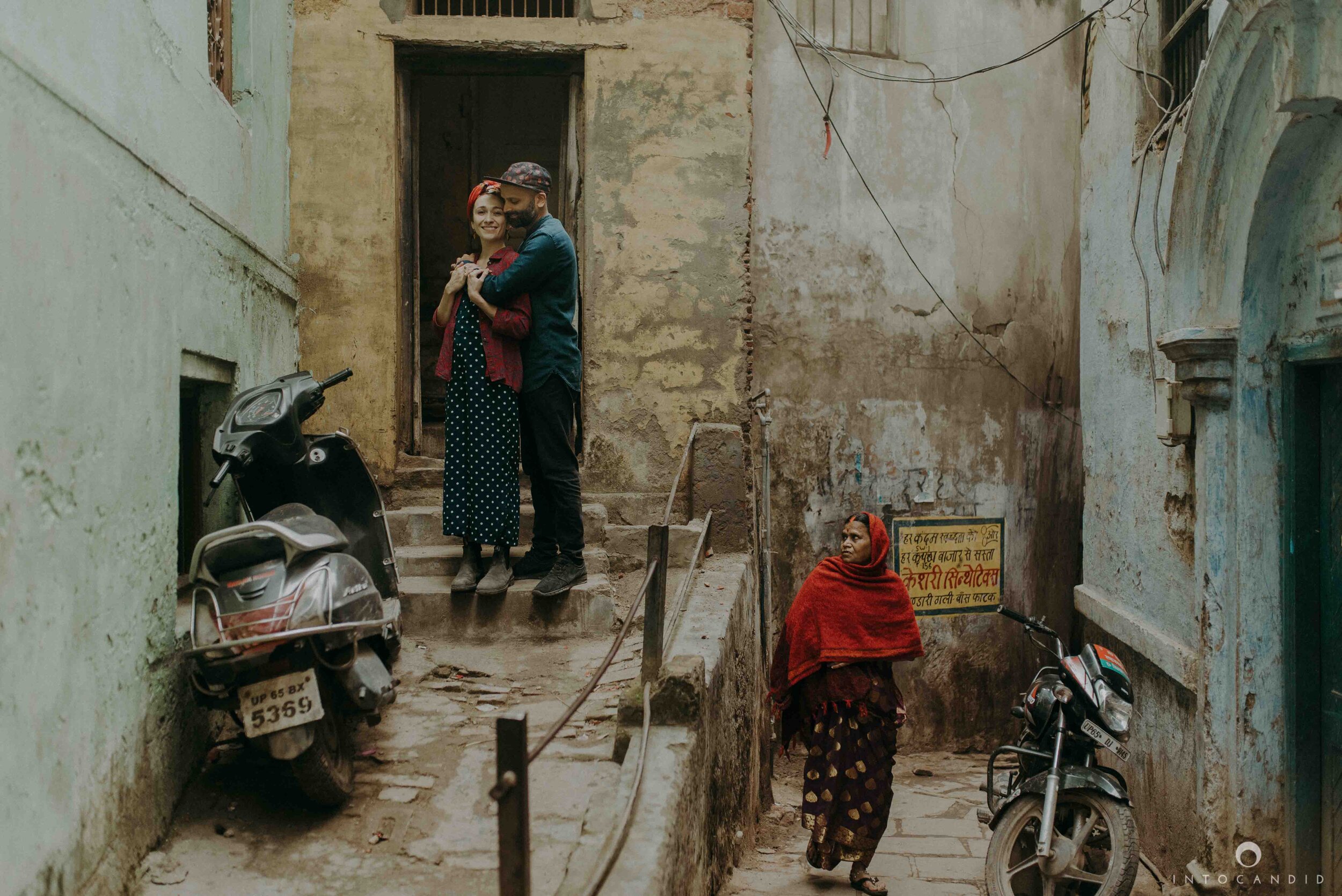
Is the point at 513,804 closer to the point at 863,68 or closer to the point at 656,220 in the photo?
the point at 656,220

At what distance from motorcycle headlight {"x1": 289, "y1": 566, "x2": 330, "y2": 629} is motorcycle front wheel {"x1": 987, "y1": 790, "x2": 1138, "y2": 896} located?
3.22m

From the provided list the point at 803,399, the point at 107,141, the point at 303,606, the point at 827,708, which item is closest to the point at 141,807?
the point at 303,606

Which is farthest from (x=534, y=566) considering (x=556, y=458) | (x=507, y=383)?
(x=507, y=383)

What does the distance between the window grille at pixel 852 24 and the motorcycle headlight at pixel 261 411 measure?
19.7ft

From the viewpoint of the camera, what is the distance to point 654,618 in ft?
13.4

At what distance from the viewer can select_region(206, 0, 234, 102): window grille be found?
16.2 ft

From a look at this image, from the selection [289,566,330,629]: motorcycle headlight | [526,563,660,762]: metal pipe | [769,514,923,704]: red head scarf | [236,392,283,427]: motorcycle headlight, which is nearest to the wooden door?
[769,514,923,704]: red head scarf

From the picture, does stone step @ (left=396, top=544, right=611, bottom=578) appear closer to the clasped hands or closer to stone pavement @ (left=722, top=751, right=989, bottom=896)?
the clasped hands

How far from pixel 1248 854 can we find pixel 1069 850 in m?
1.15

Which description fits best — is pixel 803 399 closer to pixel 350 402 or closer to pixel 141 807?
pixel 350 402

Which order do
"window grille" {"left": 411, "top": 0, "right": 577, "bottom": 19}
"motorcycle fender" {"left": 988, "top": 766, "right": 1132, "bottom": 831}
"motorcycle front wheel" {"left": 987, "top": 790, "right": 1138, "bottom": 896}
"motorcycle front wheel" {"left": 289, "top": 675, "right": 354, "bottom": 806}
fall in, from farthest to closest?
"window grille" {"left": 411, "top": 0, "right": 577, "bottom": 19} < "motorcycle fender" {"left": 988, "top": 766, "right": 1132, "bottom": 831} < "motorcycle front wheel" {"left": 987, "top": 790, "right": 1138, "bottom": 896} < "motorcycle front wheel" {"left": 289, "top": 675, "right": 354, "bottom": 806}

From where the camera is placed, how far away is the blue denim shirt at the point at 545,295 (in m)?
5.17

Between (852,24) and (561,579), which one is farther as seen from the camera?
(852,24)

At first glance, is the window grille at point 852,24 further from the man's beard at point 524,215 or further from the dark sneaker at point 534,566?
the dark sneaker at point 534,566
